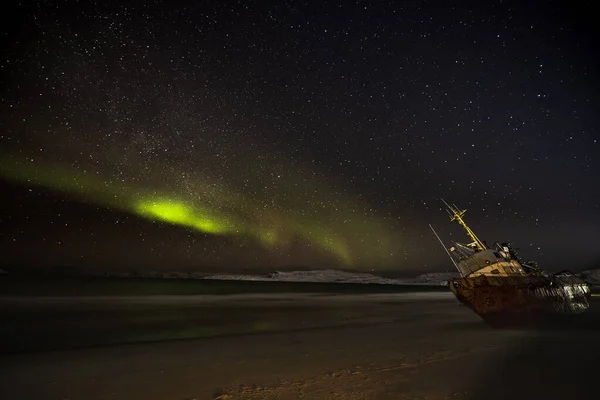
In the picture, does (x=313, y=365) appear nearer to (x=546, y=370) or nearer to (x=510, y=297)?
(x=546, y=370)

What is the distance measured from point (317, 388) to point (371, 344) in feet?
28.4

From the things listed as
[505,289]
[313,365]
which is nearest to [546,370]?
[313,365]

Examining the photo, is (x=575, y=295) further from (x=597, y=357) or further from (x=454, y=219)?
(x=597, y=357)

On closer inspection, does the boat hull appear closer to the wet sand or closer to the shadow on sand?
the wet sand

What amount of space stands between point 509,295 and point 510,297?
0.45 feet

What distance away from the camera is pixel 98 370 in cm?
1390

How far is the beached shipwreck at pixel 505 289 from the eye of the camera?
25.1 m

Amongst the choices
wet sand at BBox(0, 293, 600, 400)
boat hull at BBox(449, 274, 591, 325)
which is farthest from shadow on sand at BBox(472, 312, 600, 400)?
boat hull at BBox(449, 274, 591, 325)

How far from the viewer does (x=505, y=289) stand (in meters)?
25.3

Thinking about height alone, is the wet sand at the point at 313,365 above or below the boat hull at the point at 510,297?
below

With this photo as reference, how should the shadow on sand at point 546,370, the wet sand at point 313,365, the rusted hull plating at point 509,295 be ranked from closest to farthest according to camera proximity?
the shadow on sand at point 546,370 → the wet sand at point 313,365 → the rusted hull plating at point 509,295

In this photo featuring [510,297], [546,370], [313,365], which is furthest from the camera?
[510,297]

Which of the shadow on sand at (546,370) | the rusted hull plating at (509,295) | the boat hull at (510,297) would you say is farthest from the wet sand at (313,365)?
the rusted hull plating at (509,295)

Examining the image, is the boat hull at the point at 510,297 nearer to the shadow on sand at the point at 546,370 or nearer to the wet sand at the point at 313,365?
the wet sand at the point at 313,365
